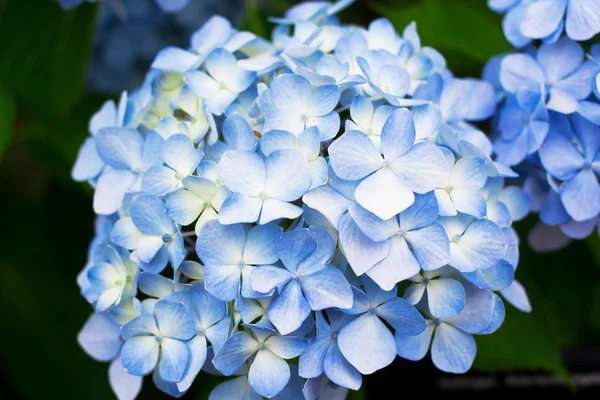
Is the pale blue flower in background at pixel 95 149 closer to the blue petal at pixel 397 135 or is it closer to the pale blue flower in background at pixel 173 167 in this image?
the pale blue flower in background at pixel 173 167

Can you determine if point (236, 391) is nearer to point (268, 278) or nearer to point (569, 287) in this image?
point (268, 278)

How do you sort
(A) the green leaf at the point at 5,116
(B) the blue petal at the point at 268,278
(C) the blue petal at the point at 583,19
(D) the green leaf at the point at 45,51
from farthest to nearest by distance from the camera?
1. (D) the green leaf at the point at 45,51
2. (A) the green leaf at the point at 5,116
3. (C) the blue petal at the point at 583,19
4. (B) the blue petal at the point at 268,278

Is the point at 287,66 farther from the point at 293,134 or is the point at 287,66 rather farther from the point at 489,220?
the point at 489,220

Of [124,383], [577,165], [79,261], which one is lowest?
[79,261]

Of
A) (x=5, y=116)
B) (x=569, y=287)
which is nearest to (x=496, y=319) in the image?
(x=569, y=287)

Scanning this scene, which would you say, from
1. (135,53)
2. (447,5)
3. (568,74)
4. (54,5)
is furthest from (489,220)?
(135,53)

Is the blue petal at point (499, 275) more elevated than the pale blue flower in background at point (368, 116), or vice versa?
the pale blue flower in background at point (368, 116)

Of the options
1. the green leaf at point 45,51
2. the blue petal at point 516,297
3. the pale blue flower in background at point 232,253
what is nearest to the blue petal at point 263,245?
the pale blue flower in background at point 232,253
